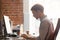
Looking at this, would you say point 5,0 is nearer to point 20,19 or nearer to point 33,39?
point 20,19

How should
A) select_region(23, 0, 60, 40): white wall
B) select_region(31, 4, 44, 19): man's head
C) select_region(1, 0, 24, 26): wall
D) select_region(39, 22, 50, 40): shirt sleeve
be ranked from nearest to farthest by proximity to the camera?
select_region(39, 22, 50, 40): shirt sleeve, select_region(31, 4, 44, 19): man's head, select_region(23, 0, 60, 40): white wall, select_region(1, 0, 24, 26): wall

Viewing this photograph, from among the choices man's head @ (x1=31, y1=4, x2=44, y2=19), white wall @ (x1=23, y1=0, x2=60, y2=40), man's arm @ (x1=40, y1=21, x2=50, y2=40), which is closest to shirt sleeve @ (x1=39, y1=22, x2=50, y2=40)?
man's arm @ (x1=40, y1=21, x2=50, y2=40)

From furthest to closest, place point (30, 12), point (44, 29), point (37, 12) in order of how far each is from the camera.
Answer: point (30, 12) < point (37, 12) < point (44, 29)

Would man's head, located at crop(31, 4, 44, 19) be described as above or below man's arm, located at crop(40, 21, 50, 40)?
above

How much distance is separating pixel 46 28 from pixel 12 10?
8.17 ft

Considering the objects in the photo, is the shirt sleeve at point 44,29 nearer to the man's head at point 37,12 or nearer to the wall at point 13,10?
the man's head at point 37,12

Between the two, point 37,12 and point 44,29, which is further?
point 37,12

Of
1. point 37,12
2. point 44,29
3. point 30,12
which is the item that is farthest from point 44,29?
point 30,12

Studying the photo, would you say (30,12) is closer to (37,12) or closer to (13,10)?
(13,10)

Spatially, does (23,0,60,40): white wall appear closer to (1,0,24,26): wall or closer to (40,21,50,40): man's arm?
(1,0,24,26): wall

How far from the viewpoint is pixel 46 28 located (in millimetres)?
2381

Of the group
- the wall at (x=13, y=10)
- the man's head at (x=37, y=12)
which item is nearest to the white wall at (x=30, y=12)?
the wall at (x=13, y=10)

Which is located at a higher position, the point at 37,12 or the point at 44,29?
the point at 37,12

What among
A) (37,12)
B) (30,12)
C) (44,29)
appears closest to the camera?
(44,29)
